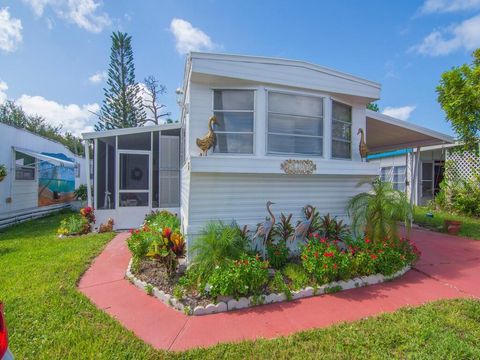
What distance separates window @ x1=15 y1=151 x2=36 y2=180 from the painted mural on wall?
28.0 inches

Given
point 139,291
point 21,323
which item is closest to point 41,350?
point 21,323

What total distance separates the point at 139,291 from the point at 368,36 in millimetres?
9411

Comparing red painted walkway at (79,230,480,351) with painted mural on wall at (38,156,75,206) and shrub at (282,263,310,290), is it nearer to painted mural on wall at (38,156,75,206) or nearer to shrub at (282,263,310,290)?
shrub at (282,263,310,290)

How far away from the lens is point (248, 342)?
8.66ft

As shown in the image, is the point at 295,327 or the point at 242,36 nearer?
the point at 295,327

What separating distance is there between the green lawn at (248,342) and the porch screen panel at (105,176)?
4.30 metres

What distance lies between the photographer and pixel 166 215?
726 centimetres

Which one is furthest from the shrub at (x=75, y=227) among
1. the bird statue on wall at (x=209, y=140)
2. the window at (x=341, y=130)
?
the window at (x=341, y=130)

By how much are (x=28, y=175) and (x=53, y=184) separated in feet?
8.66

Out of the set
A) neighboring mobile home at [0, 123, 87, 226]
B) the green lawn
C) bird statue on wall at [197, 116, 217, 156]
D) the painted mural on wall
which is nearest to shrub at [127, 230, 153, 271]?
the green lawn

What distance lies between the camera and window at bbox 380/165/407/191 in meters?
14.5

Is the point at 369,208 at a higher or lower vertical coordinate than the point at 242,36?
lower

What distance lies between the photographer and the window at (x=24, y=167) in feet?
33.7

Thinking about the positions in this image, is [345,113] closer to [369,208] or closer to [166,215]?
[369,208]
